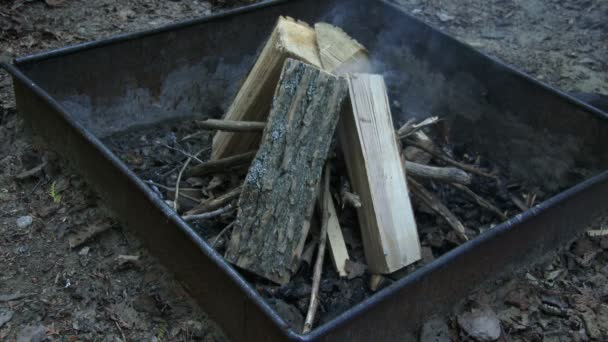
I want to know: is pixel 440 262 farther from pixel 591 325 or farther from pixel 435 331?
pixel 591 325

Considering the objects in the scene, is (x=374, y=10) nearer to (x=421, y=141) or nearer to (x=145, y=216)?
(x=421, y=141)

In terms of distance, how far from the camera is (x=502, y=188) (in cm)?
380

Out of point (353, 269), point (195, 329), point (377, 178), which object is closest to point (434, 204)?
point (377, 178)

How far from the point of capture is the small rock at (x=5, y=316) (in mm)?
2904

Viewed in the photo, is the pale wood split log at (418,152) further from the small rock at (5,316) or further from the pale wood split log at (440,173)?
the small rock at (5,316)

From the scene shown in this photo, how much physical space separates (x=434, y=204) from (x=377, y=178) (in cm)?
40

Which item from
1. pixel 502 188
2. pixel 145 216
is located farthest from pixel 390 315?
pixel 502 188

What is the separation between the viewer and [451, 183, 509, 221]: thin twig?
11.6ft

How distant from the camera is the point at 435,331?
2.99 metres

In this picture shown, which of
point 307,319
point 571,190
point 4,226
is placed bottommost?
point 4,226

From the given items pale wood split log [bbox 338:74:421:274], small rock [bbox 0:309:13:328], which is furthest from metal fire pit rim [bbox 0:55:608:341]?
small rock [bbox 0:309:13:328]

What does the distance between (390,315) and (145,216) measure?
117 cm

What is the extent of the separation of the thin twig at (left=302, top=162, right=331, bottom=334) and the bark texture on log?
0.10 meters

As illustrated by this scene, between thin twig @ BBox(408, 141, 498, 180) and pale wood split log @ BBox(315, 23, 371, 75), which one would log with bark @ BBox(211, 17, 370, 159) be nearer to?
pale wood split log @ BBox(315, 23, 371, 75)
